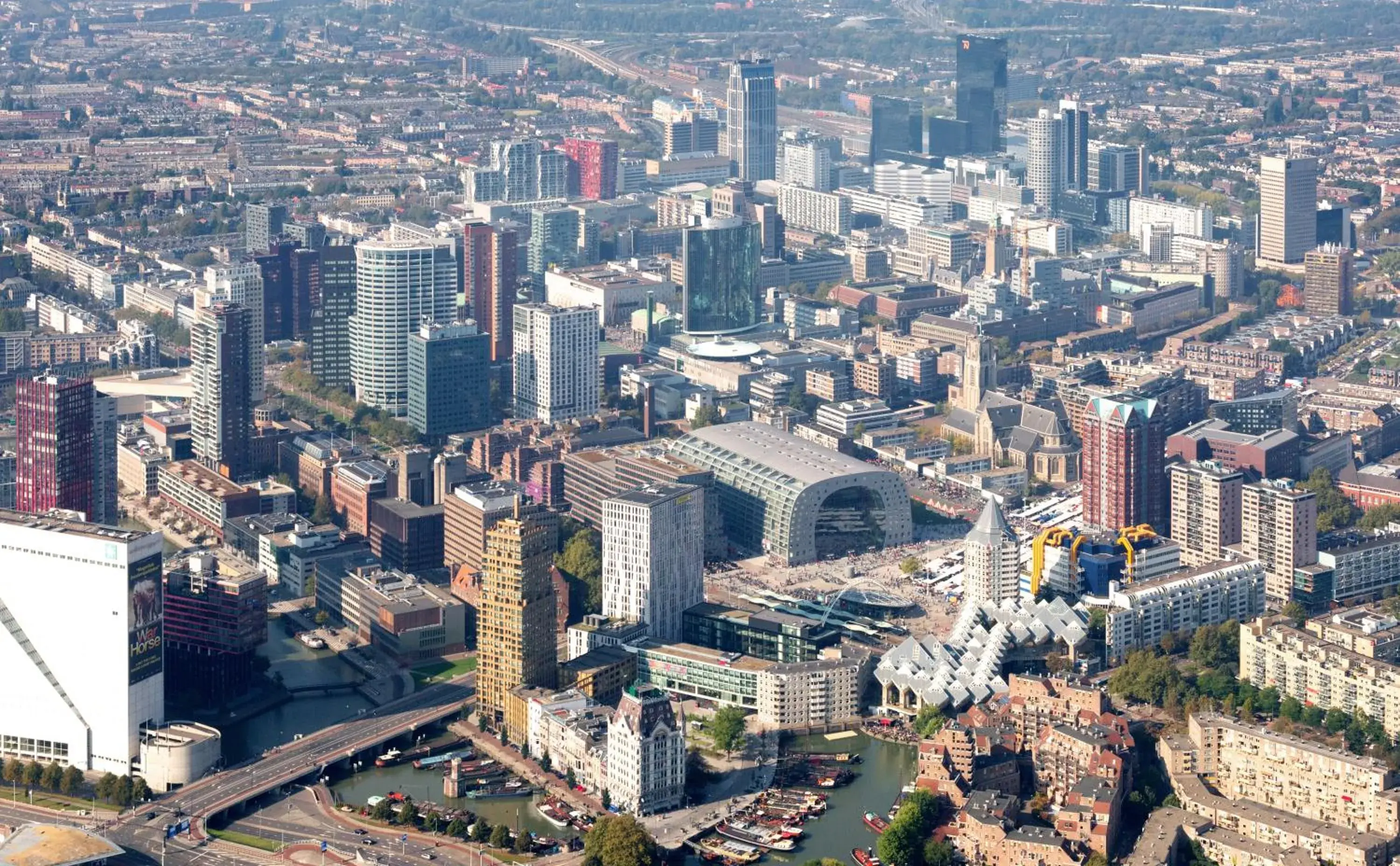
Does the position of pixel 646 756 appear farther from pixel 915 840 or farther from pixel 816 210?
pixel 816 210

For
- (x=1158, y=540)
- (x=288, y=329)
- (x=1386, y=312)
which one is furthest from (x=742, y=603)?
(x=1386, y=312)

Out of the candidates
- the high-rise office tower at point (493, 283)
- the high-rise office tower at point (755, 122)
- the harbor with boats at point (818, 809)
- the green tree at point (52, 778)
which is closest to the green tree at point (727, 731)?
the harbor with boats at point (818, 809)

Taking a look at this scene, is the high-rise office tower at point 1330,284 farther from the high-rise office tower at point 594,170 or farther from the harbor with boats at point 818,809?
the harbor with boats at point 818,809

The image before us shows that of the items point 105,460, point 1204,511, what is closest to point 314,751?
point 105,460

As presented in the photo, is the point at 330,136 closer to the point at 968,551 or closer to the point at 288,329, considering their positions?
the point at 288,329

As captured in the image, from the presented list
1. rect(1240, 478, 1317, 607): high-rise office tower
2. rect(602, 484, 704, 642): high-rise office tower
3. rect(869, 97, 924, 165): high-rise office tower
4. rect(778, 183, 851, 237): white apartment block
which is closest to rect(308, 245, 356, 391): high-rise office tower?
rect(602, 484, 704, 642): high-rise office tower

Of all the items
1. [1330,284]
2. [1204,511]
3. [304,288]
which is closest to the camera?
[1204,511]

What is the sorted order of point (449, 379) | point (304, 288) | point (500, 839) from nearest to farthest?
point (500, 839), point (449, 379), point (304, 288)
